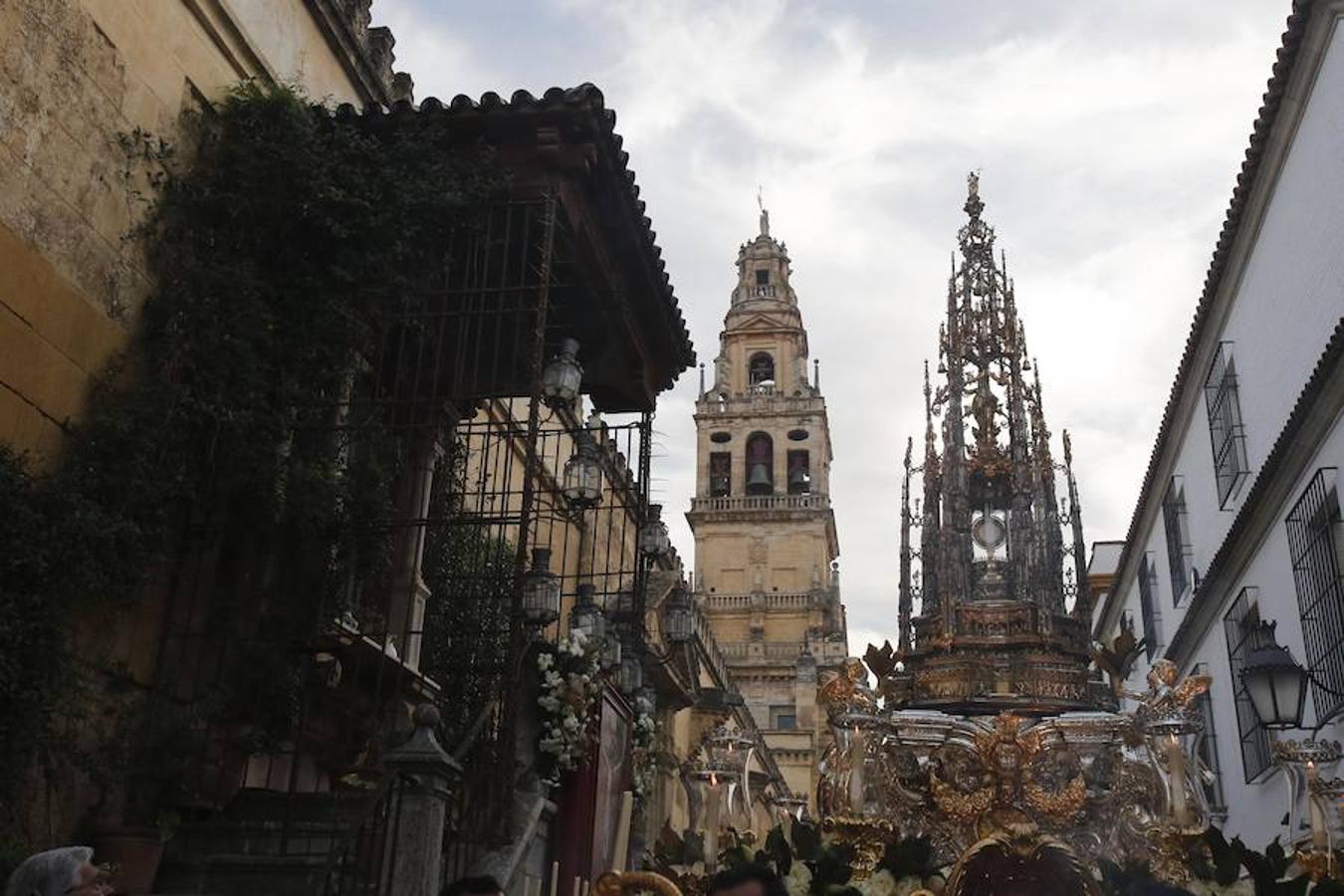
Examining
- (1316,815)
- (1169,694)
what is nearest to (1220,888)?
(1169,694)

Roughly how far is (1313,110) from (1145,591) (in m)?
12.7

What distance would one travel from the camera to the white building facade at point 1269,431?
37.7ft

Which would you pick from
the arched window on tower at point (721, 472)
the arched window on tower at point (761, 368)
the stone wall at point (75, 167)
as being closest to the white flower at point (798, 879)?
the stone wall at point (75, 167)

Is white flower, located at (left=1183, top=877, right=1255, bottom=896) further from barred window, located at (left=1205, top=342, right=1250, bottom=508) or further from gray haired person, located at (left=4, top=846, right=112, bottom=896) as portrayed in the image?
barred window, located at (left=1205, top=342, right=1250, bottom=508)

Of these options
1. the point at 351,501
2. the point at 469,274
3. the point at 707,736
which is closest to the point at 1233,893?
the point at 707,736

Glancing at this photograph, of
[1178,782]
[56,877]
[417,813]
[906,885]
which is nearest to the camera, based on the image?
[56,877]

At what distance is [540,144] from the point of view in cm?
966

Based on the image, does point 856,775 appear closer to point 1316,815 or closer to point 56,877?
point 1316,815

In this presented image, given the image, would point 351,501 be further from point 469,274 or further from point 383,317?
point 469,274

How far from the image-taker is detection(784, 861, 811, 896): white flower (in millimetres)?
4285

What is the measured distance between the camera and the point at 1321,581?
11.8m

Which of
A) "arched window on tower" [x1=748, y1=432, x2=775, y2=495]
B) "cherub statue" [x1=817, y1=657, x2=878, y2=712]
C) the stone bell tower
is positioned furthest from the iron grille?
"arched window on tower" [x1=748, y1=432, x2=775, y2=495]

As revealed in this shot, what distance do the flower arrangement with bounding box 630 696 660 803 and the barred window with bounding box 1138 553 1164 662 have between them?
11.7 metres

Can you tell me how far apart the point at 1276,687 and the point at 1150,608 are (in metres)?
14.6
